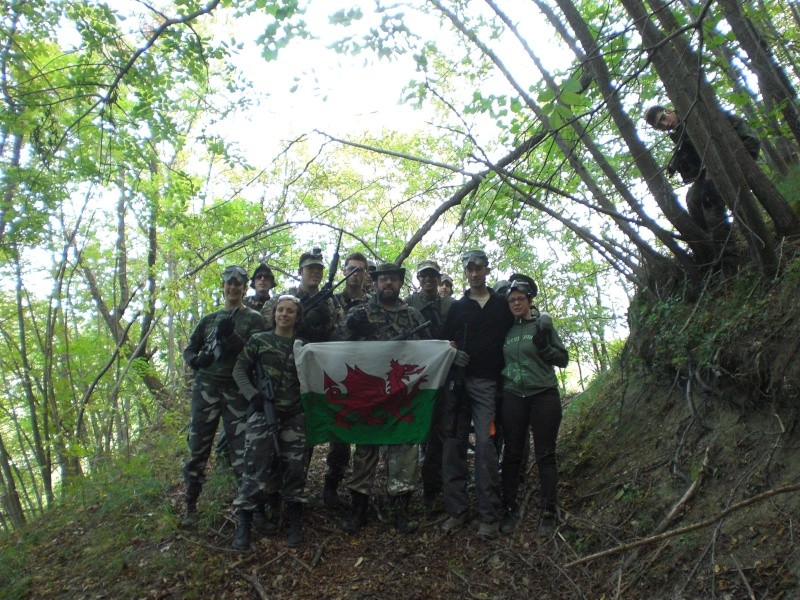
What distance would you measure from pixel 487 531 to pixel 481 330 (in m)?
1.87

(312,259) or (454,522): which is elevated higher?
(312,259)

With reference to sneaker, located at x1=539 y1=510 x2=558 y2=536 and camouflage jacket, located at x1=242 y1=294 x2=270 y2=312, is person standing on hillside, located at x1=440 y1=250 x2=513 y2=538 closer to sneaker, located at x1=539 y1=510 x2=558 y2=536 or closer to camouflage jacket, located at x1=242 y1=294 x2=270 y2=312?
sneaker, located at x1=539 y1=510 x2=558 y2=536

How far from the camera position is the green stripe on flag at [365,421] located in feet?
17.3

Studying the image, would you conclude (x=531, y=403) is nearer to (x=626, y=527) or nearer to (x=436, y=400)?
(x=436, y=400)

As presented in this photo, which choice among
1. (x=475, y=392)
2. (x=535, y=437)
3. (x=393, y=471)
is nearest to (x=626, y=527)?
(x=535, y=437)

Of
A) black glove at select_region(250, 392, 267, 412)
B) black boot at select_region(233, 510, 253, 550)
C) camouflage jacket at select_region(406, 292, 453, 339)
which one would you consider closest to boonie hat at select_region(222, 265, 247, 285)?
black glove at select_region(250, 392, 267, 412)

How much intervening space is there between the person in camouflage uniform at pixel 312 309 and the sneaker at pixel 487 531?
96.2 inches

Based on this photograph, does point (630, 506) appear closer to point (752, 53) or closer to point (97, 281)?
point (752, 53)

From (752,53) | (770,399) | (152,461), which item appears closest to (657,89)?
(752,53)

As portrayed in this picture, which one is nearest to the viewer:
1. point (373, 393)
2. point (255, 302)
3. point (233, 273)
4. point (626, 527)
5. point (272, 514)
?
point (626, 527)

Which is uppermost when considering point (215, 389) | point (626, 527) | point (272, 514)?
point (215, 389)

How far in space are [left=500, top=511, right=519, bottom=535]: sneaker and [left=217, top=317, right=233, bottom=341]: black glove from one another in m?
3.19

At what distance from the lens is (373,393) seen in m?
5.39

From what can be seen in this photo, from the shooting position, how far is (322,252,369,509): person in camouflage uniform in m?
5.57
